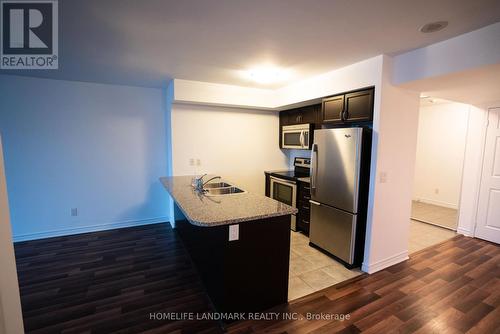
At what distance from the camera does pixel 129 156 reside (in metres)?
4.15

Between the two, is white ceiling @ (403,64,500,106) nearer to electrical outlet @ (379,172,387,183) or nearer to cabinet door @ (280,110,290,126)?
electrical outlet @ (379,172,387,183)

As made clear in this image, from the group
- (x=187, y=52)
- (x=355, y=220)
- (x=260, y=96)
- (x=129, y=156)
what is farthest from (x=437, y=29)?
(x=129, y=156)

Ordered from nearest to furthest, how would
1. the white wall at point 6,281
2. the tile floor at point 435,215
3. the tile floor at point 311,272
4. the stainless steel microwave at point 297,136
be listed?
the white wall at point 6,281 < the tile floor at point 311,272 < the stainless steel microwave at point 297,136 < the tile floor at point 435,215

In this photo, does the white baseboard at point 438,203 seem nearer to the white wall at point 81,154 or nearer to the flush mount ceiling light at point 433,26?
the flush mount ceiling light at point 433,26

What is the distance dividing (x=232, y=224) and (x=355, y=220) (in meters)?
1.64

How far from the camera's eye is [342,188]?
2.85 metres

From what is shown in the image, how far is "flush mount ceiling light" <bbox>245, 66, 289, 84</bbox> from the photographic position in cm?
309

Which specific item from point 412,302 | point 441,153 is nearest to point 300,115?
point 412,302

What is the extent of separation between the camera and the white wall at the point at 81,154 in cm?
352

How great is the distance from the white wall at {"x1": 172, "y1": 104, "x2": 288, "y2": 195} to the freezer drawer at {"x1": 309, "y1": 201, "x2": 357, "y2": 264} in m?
1.62

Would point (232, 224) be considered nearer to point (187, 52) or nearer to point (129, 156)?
point (187, 52)

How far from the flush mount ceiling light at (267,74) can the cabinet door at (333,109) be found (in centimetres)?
71

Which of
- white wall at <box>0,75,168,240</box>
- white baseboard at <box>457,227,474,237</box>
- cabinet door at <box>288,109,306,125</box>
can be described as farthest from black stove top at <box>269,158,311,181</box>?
white baseboard at <box>457,227,474,237</box>

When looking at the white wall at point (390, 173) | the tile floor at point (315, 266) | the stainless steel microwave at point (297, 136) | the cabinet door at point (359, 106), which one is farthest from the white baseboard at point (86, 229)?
the cabinet door at point (359, 106)
